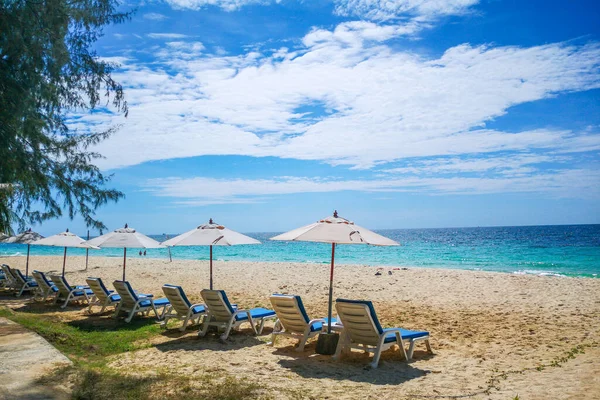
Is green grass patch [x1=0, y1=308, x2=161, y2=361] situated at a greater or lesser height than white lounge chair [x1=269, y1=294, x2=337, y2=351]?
lesser

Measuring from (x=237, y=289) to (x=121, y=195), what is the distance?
8984mm

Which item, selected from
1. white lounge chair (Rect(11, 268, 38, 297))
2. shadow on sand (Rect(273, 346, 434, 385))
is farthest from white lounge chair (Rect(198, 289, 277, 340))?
white lounge chair (Rect(11, 268, 38, 297))

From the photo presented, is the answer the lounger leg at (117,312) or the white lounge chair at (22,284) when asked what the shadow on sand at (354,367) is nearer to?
the lounger leg at (117,312)

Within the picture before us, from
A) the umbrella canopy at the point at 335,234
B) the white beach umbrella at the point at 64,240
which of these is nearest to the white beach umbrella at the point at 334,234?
the umbrella canopy at the point at 335,234

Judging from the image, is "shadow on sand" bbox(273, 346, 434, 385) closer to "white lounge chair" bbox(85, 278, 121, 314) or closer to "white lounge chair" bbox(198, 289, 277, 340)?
"white lounge chair" bbox(198, 289, 277, 340)

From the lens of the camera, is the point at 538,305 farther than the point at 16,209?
Yes

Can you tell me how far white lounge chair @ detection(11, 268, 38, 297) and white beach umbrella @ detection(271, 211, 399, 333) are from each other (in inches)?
387

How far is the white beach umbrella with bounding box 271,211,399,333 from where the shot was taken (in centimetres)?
677

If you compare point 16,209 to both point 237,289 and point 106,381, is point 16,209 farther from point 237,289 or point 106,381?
point 237,289

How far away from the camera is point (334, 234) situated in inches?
273

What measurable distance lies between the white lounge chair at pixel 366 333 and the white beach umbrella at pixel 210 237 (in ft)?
8.55

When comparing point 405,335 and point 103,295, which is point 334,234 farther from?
point 103,295

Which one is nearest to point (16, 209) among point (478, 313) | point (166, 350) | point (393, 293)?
point (166, 350)

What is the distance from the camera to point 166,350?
7.01 meters
